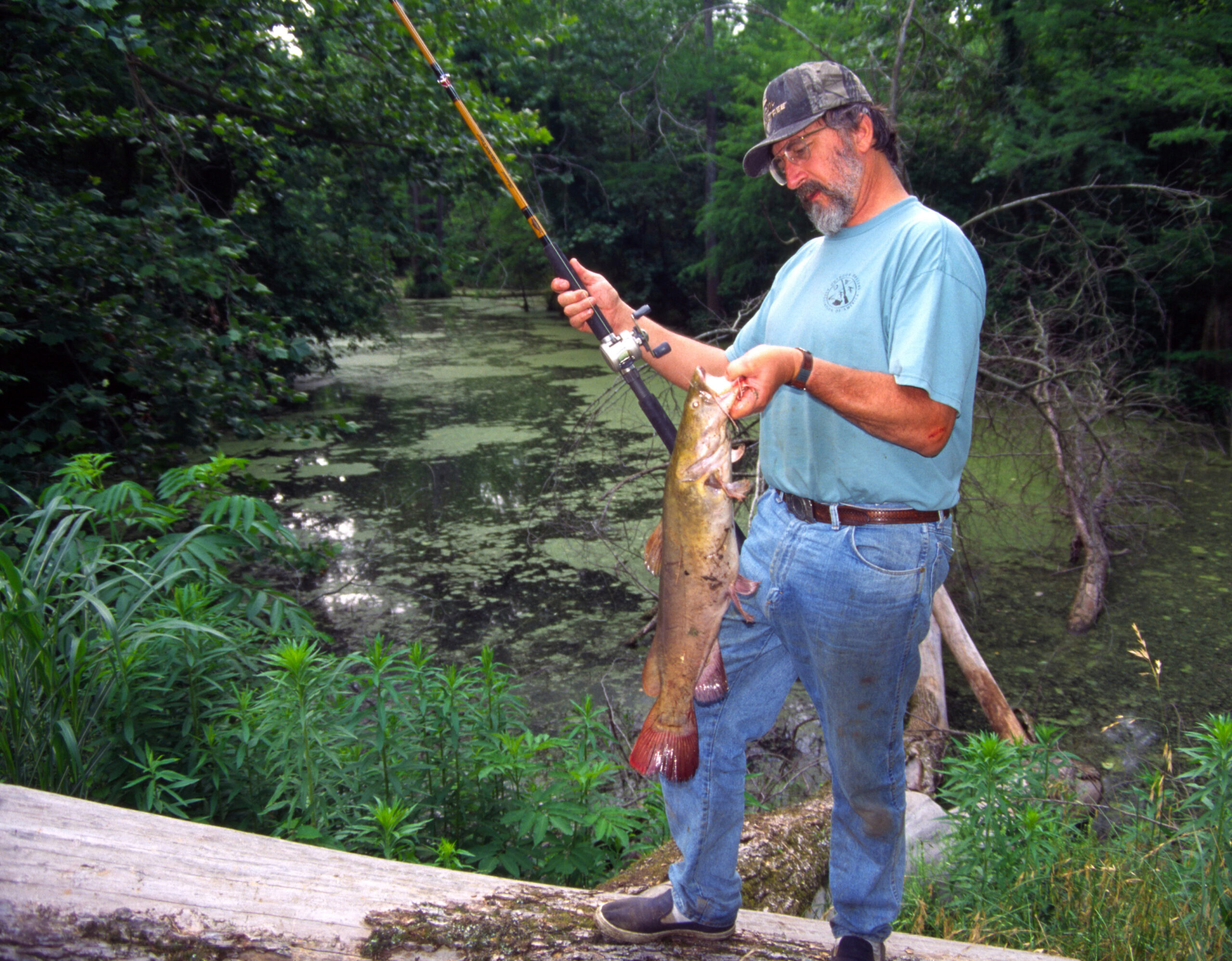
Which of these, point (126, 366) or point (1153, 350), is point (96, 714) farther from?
point (1153, 350)

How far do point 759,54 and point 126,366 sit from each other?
1388 cm

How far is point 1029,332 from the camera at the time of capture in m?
6.12

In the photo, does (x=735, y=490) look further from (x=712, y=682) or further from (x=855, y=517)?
(x=712, y=682)

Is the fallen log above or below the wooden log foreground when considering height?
below

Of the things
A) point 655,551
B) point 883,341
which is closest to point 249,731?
point 655,551

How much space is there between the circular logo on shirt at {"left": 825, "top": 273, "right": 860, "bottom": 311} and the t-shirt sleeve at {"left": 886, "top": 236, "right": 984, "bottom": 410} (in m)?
0.11

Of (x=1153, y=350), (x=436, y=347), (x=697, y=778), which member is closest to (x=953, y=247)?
(x=697, y=778)

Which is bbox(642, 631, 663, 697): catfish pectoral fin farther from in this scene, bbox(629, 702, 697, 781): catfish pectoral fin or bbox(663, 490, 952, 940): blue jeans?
bbox(663, 490, 952, 940): blue jeans

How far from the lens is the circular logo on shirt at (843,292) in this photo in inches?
70.5

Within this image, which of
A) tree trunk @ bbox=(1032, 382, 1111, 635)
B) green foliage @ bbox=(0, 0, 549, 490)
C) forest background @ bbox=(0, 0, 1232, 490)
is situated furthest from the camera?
tree trunk @ bbox=(1032, 382, 1111, 635)

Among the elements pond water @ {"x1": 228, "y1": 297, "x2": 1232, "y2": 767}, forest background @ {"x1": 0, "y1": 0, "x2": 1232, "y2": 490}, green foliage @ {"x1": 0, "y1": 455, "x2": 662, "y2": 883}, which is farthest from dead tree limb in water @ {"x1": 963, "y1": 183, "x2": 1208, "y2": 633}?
green foliage @ {"x1": 0, "y1": 455, "x2": 662, "y2": 883}

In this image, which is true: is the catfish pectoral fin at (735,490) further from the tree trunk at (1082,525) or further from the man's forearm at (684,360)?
the tree trunk at (1082,525)

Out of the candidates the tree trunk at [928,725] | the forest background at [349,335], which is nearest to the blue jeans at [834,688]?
the forest background at [349,335]

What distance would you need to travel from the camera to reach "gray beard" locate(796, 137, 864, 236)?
6.09ft
